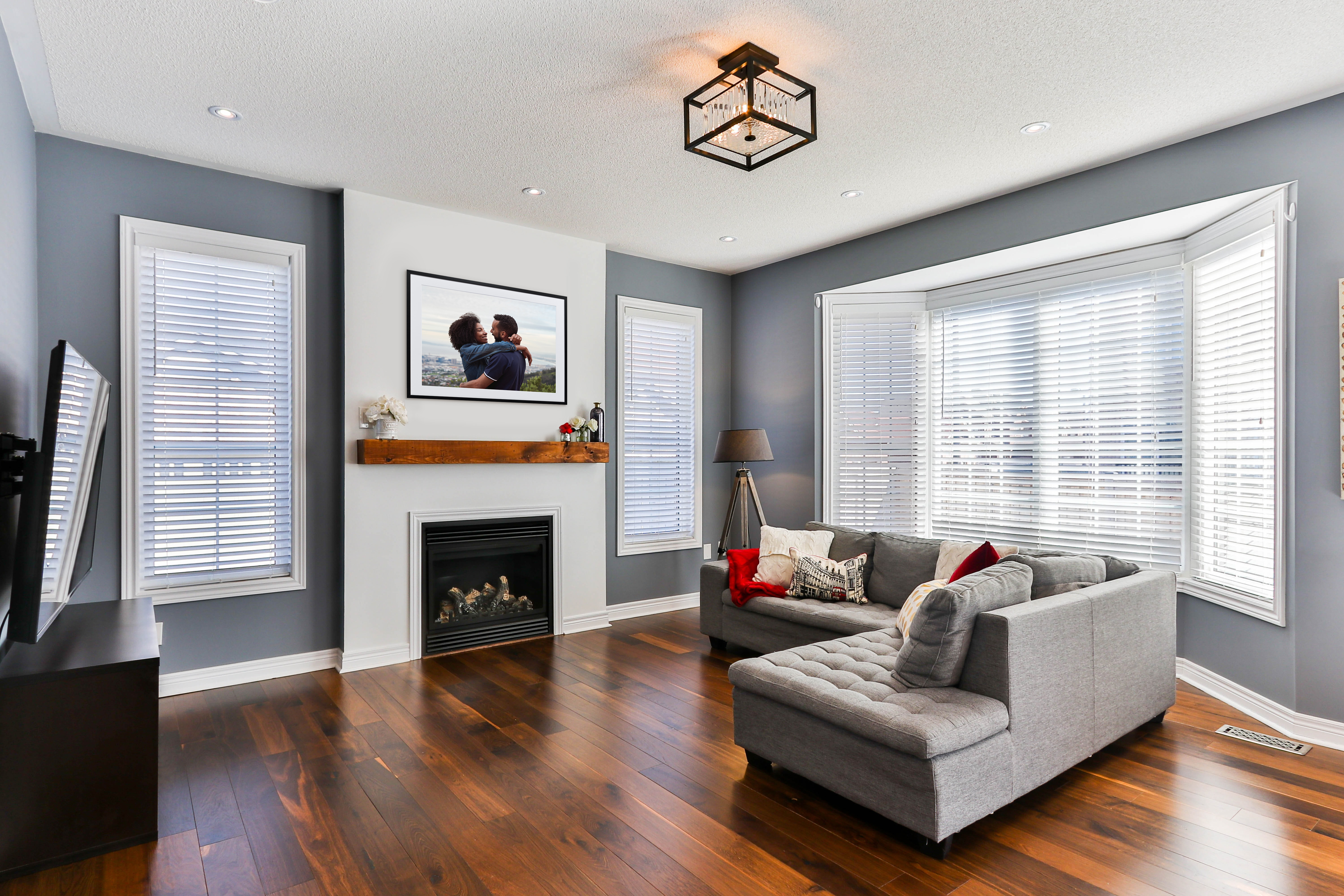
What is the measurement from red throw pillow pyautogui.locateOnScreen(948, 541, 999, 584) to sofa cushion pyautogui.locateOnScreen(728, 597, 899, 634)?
509mm

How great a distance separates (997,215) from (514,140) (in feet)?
9.42

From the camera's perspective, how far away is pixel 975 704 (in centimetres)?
240

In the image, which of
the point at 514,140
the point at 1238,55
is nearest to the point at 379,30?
the point at 514,140

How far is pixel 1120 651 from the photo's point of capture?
2.95 meters

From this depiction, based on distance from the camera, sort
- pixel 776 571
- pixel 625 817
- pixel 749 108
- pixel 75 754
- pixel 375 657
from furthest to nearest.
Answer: pixel 776 571, pixel 375 657, pixel 749 108, pixel 625 817, pixel 75 754

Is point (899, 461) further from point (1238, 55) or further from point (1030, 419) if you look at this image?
point (1238, 55)

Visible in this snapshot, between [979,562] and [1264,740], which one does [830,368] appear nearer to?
[979,562]

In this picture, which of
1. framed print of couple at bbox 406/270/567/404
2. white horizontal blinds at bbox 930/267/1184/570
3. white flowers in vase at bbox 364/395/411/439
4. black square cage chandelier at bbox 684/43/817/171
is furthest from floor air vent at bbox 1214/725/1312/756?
white flowers in vase at bbox 364/395/411/439

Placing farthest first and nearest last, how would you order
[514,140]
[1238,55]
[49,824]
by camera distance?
[514,140]
[1238,55]
[49,824]

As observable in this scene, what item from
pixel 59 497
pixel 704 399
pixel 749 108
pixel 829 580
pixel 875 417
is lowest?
pixel 829 580

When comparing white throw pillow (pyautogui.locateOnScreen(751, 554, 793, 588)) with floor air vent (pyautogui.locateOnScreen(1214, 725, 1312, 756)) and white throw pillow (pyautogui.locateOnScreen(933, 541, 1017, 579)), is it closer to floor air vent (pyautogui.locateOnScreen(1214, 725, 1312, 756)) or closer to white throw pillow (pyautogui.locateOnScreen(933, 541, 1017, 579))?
white throw pillow (pyautogui.locateOnScreen(933, 541, 1017, 579))

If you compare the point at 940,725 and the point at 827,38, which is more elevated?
the point at 827,38

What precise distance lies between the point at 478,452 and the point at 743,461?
193cm

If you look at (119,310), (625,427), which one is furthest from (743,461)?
(119,310)
